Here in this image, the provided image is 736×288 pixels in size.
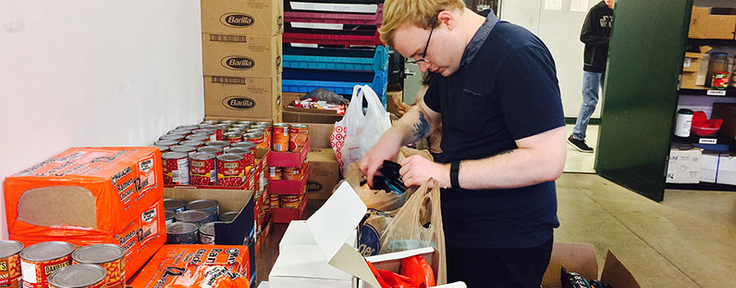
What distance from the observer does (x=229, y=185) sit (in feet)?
6.54

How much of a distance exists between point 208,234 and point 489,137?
89 centimetres

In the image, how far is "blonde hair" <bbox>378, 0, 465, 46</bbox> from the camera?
155 centimetres

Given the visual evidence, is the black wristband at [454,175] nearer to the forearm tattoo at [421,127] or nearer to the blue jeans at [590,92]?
the forearm tattoo at [421,127]

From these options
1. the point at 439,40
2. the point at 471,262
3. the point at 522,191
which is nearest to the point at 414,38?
the point at 439,40

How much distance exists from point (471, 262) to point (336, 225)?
0.91m

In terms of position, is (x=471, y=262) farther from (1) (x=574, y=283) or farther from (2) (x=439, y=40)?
(1) (x=574, y=283)

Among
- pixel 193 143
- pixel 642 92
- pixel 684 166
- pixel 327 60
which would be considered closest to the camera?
pixel 193 143

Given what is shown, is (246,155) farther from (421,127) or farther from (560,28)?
(560,28)

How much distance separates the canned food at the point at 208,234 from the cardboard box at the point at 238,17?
157 centimetres

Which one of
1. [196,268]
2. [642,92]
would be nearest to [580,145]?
[642,92]

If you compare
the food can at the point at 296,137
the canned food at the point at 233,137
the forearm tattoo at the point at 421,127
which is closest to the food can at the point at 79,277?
the forearm tattoo at the point at 421,127

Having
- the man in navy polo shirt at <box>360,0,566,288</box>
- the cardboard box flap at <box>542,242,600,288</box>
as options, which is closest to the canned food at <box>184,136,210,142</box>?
the man in navy polo shirt at <box>360,0,566,288</box>

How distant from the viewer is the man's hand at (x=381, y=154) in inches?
75.5

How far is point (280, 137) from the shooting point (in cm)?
268
